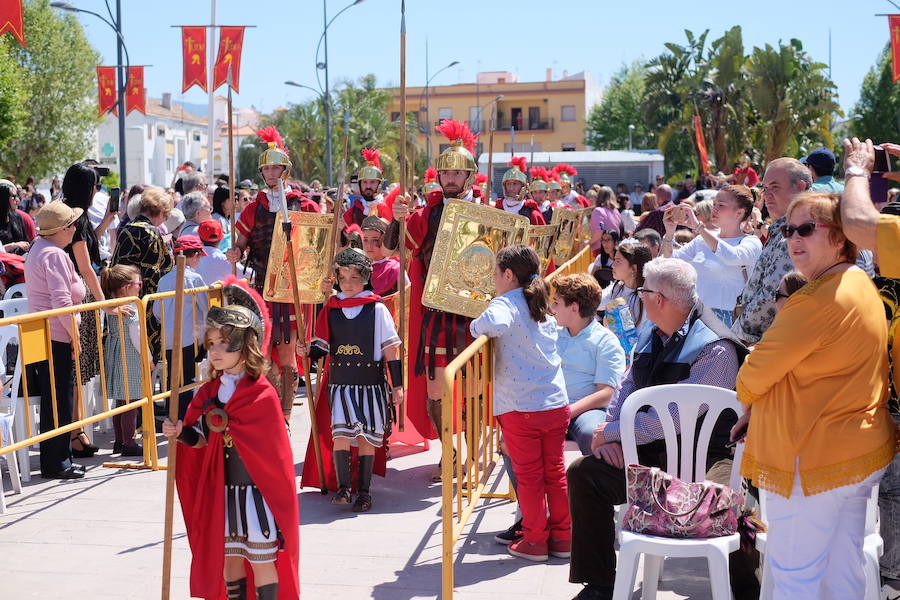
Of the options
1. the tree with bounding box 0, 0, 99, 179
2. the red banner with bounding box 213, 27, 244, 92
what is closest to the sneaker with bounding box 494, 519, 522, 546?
the red banner with bounding box 213, 27, 244, 92

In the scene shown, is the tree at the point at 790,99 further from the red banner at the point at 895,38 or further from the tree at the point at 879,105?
the red banner at the point at 895,38

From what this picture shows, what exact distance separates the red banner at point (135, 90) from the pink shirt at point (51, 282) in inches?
650

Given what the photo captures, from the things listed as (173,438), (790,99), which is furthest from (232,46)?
(790,99)

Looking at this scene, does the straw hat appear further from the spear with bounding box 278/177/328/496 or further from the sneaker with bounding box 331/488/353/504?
the sneaker with bounding box 331/488/353/504

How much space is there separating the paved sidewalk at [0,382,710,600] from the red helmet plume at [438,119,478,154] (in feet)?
7.63

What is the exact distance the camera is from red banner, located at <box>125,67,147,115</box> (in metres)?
22.6

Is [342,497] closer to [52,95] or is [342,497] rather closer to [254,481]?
[254,481]

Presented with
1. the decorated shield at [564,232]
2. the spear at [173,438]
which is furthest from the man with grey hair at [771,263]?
the decorated shield at [564,232]

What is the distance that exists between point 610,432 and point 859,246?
1563 mm

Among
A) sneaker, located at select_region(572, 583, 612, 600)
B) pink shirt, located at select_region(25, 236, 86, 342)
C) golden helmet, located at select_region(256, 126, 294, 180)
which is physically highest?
golden helmet, located at select_region(256, 126, 294, 180)

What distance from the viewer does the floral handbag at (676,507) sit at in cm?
408

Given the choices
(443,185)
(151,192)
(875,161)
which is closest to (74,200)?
(151,192)

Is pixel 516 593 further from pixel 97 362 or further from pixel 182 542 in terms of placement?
pixel 97 362

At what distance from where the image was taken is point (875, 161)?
418 cm
